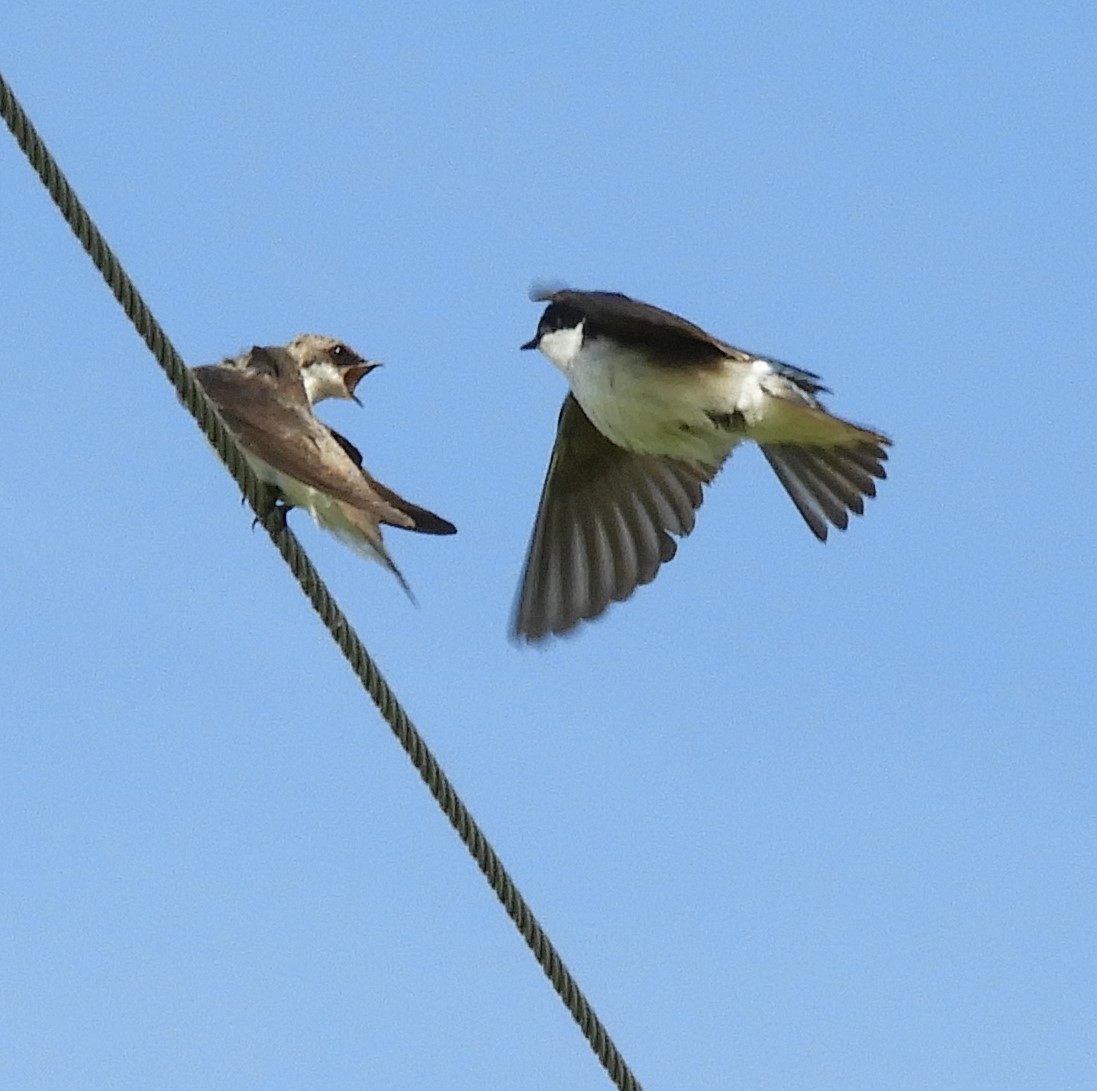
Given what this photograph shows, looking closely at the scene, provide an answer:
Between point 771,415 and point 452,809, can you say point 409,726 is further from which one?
point 771,415

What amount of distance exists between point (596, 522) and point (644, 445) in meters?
0.69

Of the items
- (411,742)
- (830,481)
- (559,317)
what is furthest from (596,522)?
(411,742)

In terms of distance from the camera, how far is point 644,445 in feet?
17.7

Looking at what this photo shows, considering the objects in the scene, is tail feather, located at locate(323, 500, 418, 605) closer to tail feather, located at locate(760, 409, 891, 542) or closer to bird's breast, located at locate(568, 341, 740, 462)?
bird's breast, located at locate(568, 341, 740, 462)

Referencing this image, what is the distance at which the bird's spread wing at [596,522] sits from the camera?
5.91m

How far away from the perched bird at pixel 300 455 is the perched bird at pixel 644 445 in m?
0.64

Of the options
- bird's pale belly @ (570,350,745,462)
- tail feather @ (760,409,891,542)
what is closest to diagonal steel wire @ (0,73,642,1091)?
bird's pale belly @ (570,350,745,462)

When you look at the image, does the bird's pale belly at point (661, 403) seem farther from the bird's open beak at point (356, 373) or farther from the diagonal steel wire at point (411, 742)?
the diagonal steel wire at point (411, 742)

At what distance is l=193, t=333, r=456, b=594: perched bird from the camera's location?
154 inches

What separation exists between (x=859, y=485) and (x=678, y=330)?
807 millimetres

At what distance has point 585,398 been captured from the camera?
17.6 feet

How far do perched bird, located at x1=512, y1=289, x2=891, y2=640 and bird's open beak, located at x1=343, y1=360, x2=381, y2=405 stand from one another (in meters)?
0.40

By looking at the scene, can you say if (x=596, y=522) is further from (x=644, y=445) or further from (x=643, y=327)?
(x=643, y=327)

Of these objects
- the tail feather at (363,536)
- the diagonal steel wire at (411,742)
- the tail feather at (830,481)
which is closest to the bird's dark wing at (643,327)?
the tail feather at (830,481)
